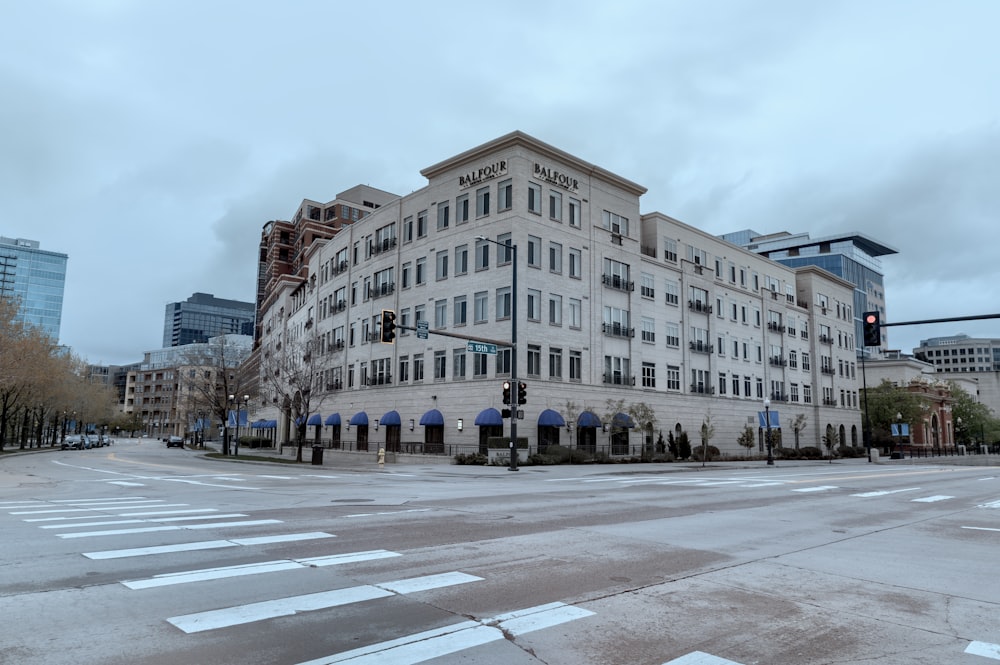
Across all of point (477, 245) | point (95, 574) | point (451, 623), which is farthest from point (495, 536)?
point (477, 245)

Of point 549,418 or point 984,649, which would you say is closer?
point 984,649

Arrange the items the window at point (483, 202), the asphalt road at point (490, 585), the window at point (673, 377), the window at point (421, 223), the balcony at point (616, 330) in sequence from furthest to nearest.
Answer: the window at point (673, 377) → the window at point (421, 223) → the balcony at point (616, 330) → the window at point (483, 202) → the asphalt road at point (490, 585)

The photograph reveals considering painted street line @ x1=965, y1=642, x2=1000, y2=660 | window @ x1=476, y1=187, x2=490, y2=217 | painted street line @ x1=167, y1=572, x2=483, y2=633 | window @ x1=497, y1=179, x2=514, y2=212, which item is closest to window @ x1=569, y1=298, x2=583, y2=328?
window @ x1=497, y1=179, x2=514, y2=212

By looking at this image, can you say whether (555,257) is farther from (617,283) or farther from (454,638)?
(454,638)

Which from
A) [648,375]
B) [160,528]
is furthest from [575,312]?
[160,528]

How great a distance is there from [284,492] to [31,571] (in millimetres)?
11616

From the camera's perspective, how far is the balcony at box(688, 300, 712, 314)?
5912cm

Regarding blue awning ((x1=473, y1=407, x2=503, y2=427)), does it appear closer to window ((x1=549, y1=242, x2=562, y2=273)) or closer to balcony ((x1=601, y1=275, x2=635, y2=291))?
window ((x1=549, y1=242, x2=562, y2=273))

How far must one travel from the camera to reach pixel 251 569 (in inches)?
321

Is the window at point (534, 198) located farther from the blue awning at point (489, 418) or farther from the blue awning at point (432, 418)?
the blue awning at point (432, 418)

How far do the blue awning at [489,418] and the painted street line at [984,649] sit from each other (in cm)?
3619

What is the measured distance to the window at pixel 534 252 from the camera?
44.4m

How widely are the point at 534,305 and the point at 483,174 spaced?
9.95m

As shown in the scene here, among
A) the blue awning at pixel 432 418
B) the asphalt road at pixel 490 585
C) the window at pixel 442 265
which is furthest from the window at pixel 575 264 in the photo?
the asphalt road at pixel 490 585
